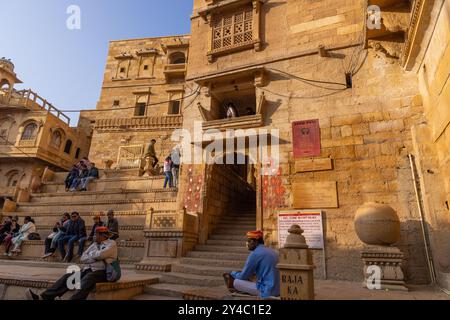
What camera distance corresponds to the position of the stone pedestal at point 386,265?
5.19 m

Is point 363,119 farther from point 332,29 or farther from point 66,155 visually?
point 66,155

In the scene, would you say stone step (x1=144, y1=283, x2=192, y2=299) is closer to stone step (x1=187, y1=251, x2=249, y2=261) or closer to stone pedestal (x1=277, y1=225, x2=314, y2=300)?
stone step (x1=187, y1=251, x2=249, y2=261)

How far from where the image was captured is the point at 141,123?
22703 millimetres

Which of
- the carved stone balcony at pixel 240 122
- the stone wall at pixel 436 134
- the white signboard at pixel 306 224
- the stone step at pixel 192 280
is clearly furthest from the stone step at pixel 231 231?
the stone wall at pixel 436 134

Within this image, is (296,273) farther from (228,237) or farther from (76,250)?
(76,250)

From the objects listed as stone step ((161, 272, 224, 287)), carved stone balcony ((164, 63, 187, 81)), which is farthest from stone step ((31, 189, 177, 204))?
carved stone balcony ((164, 63, 187, 81))

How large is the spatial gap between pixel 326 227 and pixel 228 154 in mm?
3899

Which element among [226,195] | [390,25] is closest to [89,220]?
[226,195]

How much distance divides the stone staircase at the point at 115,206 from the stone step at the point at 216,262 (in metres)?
1.83

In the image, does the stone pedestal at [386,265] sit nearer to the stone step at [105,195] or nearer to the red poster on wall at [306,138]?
the red poster on wall at [306,138]

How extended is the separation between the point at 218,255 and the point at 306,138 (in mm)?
4339

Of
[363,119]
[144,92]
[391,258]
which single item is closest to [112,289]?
[391,258]

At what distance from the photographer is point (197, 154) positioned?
934 cm
